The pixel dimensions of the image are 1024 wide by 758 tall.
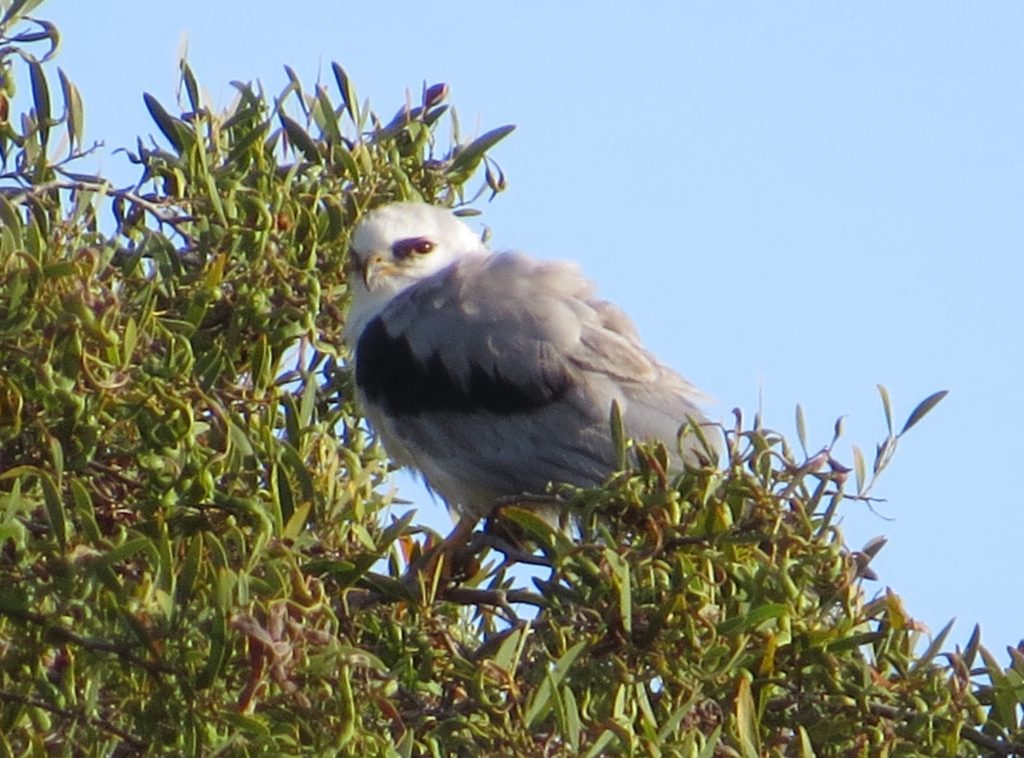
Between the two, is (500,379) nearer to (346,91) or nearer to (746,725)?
(346,91)

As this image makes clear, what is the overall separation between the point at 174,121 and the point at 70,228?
1.17 metres

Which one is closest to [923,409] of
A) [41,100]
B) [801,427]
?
[801,427]

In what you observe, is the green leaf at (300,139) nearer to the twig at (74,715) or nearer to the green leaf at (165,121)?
the green leaf at (165,121)

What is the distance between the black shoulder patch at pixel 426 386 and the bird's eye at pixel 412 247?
414 mm

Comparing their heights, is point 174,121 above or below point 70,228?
above

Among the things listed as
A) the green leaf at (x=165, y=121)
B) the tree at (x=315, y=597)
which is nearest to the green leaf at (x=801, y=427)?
the tree at (x=315, y=597)

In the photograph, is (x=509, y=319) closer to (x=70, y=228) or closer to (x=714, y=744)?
(x=70, y=228)

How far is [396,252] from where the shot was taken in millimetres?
6340

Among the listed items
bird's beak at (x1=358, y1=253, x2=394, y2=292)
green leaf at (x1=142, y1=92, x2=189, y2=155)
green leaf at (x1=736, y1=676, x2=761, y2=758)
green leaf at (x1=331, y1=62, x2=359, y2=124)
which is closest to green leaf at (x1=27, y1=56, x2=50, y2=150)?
green leaf at (x1=142, y1=92, x2=189, y2=155)

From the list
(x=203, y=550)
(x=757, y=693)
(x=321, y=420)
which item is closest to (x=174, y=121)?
(x=321, y=420)

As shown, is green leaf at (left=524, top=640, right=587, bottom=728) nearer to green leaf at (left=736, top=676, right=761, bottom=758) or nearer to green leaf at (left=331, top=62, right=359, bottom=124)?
green leaf at (left=736, top=676, right=761, bottom=758)

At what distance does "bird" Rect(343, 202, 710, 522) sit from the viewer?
577cm

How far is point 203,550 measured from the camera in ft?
10.2

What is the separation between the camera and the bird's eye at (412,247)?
6318mm
